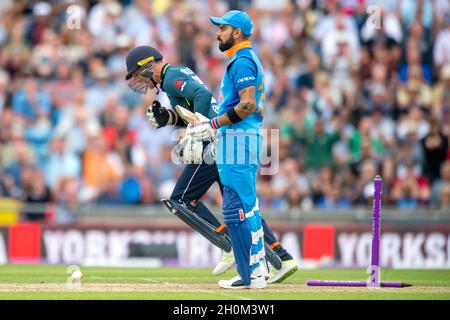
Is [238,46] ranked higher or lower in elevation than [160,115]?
higher

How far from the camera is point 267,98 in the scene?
20859 mm

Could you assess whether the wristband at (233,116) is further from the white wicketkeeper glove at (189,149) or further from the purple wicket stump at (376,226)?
the purple wicket stump at (376,226)

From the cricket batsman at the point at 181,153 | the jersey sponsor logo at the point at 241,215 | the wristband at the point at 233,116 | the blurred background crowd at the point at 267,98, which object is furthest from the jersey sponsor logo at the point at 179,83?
the blurred background crowd at the point at 267,98

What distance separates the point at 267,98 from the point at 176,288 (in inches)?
407

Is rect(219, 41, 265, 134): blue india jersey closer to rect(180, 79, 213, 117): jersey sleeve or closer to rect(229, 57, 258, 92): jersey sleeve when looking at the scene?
rect(229, 57, 258, 92): jersey sleeve

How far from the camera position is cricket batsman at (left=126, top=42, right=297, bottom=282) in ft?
37.4

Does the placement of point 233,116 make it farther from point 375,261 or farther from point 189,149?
point 375,261

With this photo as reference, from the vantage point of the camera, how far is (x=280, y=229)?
18.4 metres

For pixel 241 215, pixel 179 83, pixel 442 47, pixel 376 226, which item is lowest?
pixel 376 226

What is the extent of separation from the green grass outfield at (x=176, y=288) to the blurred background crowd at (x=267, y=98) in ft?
18.3

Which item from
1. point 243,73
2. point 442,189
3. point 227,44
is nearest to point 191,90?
point 227,44

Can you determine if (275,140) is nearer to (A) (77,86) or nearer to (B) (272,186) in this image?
(B) (272,186)

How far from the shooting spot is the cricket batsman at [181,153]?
11414 mm
